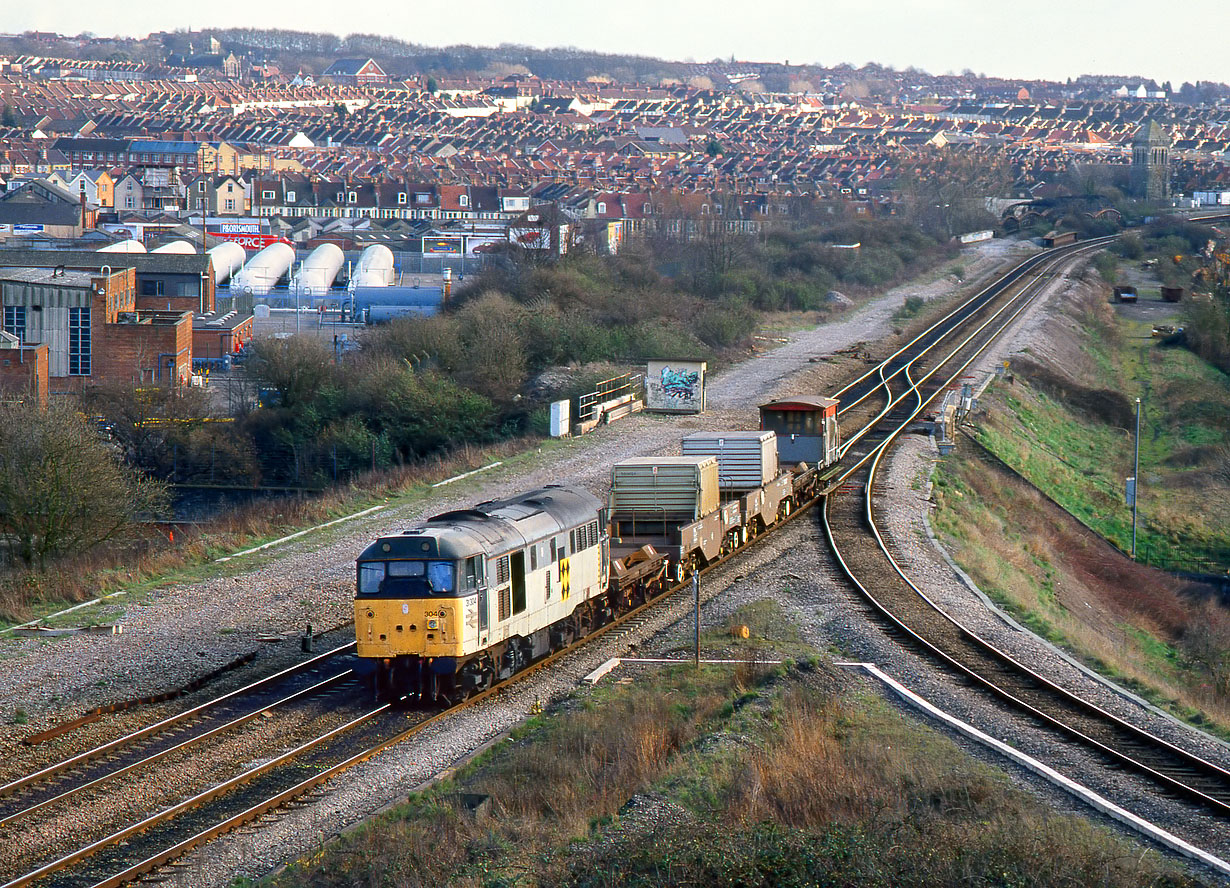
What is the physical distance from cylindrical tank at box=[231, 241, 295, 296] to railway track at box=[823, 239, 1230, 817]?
55.7 meters

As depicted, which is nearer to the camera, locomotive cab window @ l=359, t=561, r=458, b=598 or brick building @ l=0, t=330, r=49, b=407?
locomotive cab window @ l=359, t=561, r=458, b=598

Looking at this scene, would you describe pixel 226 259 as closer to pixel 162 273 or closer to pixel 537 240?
pixel 162 273

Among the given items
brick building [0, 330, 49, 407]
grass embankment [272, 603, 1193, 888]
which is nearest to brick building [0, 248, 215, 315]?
brick building [0, 330, 49, 407]

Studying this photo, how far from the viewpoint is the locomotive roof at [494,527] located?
16906 millimetres

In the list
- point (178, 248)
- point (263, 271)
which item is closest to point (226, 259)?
point (178, 248)

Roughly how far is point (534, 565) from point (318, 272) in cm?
7453

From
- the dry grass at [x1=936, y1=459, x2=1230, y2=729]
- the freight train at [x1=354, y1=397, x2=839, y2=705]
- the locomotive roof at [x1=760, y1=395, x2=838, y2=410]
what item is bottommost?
the dry grass at [x1=936, y1=459, x2=1230, y2=729]

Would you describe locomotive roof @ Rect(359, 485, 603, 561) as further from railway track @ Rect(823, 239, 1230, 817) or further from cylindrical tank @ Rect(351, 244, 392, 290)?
cylindrical tank @ Rect(351, 244, 392, 290)

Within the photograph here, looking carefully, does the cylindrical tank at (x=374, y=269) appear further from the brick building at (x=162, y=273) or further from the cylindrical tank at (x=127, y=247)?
the brick building at (x=162, y=273)

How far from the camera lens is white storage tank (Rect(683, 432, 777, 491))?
27812 mm

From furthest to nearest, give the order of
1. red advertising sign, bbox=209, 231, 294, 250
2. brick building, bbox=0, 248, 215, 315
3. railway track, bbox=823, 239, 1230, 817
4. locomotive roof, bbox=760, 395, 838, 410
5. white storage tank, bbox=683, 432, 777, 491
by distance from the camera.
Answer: red advertising sign, bbox=209, 231, 294, 250
brick building, bbox=0, 248, 215, 315
locomotive roof, bbox=760, 395, 838, 410
white storage tank, bbox=683, 432, 777, 491
railway track, bbox=823, 239, 1230, 817

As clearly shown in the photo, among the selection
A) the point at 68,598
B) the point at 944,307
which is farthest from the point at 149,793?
the point at 944,307

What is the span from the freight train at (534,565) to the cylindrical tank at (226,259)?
228 ft

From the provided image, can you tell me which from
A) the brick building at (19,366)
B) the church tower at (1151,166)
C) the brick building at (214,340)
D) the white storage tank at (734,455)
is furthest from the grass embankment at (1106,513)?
the church tower at (1151,166)
